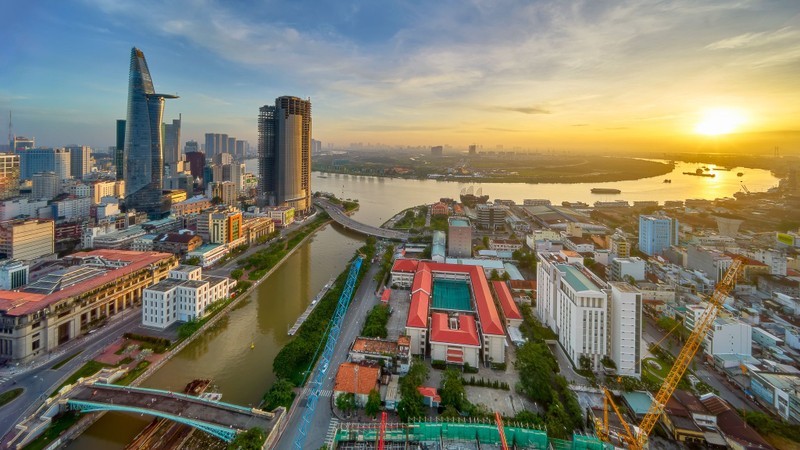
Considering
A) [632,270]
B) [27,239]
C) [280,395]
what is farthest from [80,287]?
[632,270]

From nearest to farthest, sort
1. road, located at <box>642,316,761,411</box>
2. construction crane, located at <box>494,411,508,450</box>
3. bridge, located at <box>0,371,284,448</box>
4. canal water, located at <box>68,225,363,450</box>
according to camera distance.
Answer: construction crane, located at <box>494,411,508,450</box> → bridge, located at <box>0,371,284,448</box> → canal water, located at <box>68,225,363,450</box> → road, located at <box>642,316,761,411</box>

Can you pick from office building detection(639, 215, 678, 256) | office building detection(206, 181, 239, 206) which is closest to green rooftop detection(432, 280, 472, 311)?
office building detection(639, 215, 678, 256)

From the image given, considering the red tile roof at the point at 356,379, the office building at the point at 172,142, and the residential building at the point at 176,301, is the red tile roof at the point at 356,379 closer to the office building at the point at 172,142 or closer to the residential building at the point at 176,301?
the residential building at the point at 176,301

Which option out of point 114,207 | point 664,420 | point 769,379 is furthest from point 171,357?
point 114,207

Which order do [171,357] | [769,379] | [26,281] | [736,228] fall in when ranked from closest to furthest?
[769,379], [171,357], [26,281], [736,228]

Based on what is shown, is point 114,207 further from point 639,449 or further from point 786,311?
point 786,311

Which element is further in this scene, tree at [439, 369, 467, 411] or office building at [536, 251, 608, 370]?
office building at [536, 251, 608, 370]

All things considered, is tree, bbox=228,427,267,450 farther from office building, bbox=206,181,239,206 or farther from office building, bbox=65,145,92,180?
office building, bbox=65,145,92,180

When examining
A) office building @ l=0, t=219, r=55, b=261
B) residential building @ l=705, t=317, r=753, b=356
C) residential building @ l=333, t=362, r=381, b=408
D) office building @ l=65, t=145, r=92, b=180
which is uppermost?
office building @ l=65, t=145, r=92, b=180
